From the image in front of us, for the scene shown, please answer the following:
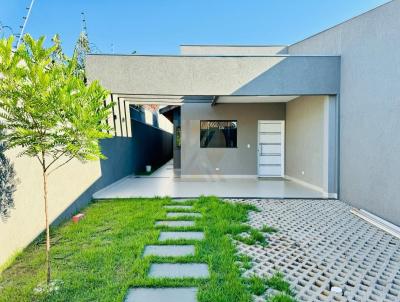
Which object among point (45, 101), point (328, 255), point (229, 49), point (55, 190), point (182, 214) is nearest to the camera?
point (45, 101)

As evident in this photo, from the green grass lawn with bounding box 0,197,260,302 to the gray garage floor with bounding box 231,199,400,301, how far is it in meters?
0.46

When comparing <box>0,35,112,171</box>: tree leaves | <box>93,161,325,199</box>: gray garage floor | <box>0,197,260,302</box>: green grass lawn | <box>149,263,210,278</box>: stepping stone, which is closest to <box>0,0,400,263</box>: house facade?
<box>93,161,325,199</box>: gray garage floor

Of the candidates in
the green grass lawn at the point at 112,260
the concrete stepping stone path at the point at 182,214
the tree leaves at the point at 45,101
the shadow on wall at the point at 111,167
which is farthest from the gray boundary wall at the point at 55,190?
the concrete stepping stone path at the point at 182,214

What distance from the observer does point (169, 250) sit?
4.05 meters

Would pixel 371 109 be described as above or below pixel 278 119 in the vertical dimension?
below

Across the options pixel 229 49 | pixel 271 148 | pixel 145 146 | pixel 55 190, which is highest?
pixel 229 49

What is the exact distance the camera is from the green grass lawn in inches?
114

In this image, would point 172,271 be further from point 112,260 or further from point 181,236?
point 181,236

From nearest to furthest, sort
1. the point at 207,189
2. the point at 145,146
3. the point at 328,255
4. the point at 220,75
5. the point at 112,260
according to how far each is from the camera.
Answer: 1. the point at 112,260
2. the point at 328,255
3. the point at 220,75
4. the point at 207,189
5. the point at 145,146

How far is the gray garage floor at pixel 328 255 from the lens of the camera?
304 centimetres

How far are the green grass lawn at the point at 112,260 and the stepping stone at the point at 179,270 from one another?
3.2 inches

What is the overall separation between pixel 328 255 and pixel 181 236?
2.22 metres

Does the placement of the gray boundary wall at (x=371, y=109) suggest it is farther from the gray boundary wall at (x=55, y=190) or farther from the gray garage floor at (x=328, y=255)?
the gray boundary wall at (x=55, y=190)

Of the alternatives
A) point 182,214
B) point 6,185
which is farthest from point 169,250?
point 6,185
